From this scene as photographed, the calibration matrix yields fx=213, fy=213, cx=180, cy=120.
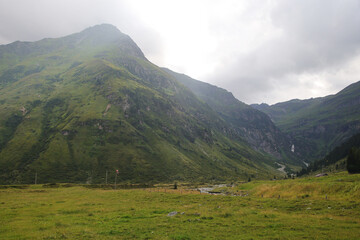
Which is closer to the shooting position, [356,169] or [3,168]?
[356,169]

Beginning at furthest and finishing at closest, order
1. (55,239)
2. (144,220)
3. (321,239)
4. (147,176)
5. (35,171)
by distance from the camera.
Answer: (147,176) < (35,171) < (144,220) < (55,239) < (321,239)

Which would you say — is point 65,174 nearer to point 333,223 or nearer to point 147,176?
point 147,176

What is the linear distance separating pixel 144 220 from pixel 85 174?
579ft

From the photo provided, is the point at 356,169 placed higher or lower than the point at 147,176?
higher

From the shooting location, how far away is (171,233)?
66.0ft

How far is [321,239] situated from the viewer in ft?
55.8

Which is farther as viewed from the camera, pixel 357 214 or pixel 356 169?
pixel 356 169

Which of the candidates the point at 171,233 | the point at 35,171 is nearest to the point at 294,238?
the point at 171,233

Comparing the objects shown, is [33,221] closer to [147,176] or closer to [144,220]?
[144,220]

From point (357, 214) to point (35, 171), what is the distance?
20289 centimetres

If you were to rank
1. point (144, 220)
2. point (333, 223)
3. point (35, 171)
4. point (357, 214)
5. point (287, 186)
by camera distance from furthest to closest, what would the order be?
point (35, 171) < point (287, 186) < point (144, 220) < point (357, 214) < point (333, 223)

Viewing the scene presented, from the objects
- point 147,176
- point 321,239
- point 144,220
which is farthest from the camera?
point 147,176

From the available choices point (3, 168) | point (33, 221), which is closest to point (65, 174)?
point (3, 168)

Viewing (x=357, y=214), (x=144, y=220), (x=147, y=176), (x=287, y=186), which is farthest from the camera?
(x=147, y=176)
